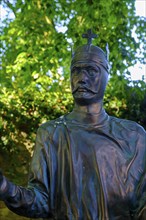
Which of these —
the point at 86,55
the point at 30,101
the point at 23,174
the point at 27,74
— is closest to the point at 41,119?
the point at 30,101

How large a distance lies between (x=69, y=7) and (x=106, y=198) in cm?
618

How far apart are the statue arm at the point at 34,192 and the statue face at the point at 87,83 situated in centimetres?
30

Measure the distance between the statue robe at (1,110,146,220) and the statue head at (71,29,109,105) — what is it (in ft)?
0.37

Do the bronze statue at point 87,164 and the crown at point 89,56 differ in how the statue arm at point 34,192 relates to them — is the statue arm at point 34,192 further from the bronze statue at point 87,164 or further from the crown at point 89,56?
the crown at point 89,56

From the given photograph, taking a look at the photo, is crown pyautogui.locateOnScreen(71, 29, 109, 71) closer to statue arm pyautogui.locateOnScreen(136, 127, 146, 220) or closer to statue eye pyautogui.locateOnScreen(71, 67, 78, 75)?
statue eye pyautogui.locateOnScreen(71, 67, 78, 75)

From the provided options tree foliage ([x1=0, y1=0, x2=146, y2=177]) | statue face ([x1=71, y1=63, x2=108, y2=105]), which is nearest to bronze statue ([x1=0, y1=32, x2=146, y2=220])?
statue face ([x1=71, y1=63, x2=108, y2=105])

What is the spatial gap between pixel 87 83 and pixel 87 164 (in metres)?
0.44

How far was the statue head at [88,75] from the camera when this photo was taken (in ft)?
8.25

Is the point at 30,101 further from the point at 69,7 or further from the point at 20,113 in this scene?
the point at 69,7

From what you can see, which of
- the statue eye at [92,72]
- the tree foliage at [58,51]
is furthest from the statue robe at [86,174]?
the tree foliage at [58,51]

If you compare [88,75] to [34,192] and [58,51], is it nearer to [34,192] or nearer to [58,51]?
[34,192]

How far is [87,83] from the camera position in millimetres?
2514

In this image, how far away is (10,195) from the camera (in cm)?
210

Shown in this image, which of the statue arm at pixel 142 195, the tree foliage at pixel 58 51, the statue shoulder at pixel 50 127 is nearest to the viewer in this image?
the statue arm at pixel 142 195
